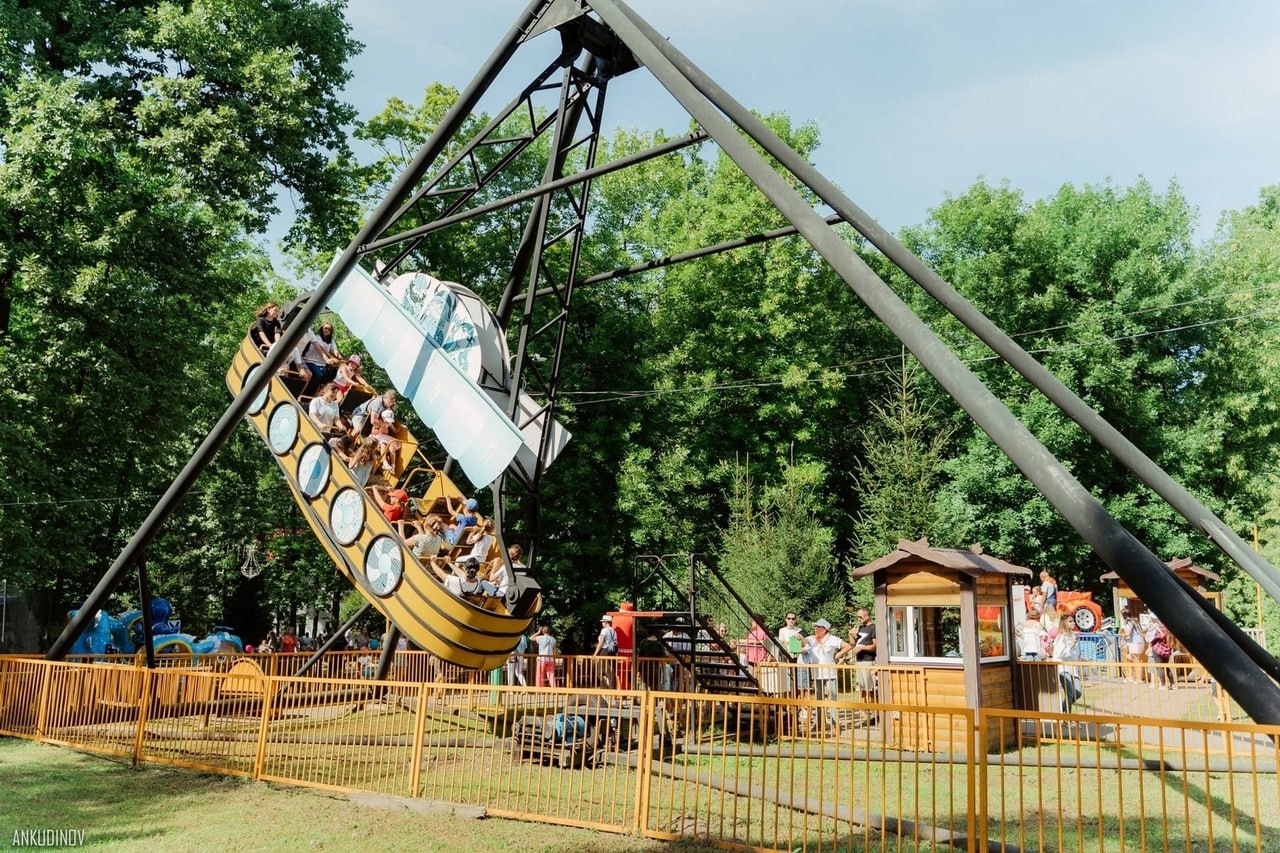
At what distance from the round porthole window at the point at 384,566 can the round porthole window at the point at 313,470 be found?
1.47 meters

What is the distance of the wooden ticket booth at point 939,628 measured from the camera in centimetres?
1351

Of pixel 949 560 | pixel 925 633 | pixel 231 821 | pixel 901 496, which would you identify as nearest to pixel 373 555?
pixel 231 821

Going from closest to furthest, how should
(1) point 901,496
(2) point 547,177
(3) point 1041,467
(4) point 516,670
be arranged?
(3) point 1041,467, (2) point 547,177, (4) point 516,670, (1) point 901,496

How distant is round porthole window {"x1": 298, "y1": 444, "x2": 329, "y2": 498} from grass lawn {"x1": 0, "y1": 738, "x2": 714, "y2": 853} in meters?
3.94

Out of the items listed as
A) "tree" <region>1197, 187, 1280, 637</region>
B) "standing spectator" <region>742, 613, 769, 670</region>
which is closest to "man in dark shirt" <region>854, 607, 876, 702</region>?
"standing spectator" <region>742, 613, 769, 670</region>

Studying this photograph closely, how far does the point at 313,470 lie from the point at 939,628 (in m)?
9.57

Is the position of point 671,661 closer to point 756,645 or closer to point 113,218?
point 756,645

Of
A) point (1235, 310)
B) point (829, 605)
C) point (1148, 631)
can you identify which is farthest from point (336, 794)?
point (1235, 310)

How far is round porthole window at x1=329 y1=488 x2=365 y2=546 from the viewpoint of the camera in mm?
12391

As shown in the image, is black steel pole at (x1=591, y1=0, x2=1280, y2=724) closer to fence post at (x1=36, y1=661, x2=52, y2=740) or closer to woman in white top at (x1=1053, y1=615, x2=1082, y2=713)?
woman in white top at (x1=1053, y1=615, x2=1082, y2=713)

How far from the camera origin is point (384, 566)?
471 inches

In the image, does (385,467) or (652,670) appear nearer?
(385,467)

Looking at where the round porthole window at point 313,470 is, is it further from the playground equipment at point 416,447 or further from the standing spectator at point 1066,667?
the standing spectator at point 1066,667

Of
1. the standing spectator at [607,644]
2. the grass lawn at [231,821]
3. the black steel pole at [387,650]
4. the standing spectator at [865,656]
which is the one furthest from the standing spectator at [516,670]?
the grass lawn at [231,821]
